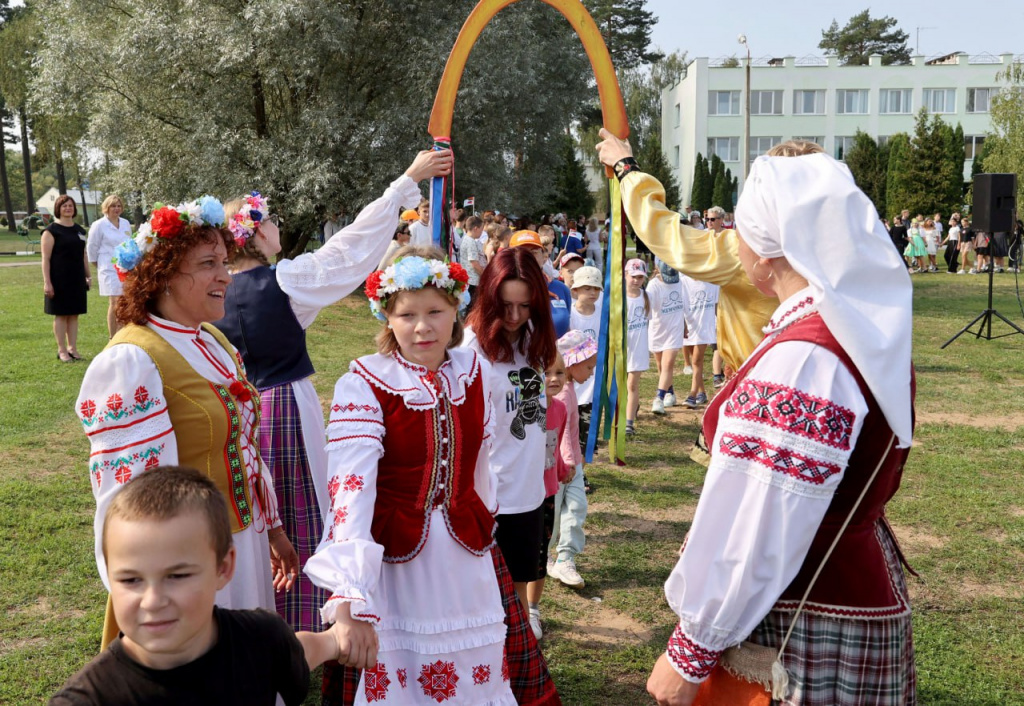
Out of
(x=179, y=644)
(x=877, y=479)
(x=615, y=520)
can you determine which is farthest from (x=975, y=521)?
(x=179, y=644)

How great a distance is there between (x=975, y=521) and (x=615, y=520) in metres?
2.52

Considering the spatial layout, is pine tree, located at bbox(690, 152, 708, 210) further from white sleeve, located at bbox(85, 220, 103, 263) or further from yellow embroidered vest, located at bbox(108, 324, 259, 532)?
yellow embroidered vest, located at bbox(108, 324, 259, 532)

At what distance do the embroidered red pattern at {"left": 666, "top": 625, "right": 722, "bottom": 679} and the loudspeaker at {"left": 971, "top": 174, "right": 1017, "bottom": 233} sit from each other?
14.2 meters

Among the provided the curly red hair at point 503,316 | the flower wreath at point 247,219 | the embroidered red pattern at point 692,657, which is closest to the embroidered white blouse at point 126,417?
the flower wreath at point 247,219

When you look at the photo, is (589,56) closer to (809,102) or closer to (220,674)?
(220,674)

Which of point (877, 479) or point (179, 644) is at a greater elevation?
point (877, 479)

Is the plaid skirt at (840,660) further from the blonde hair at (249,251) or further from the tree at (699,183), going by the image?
the tree at (699,183)

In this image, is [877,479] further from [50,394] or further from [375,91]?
[375,91]

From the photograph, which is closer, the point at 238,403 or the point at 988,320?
the point at 238,403

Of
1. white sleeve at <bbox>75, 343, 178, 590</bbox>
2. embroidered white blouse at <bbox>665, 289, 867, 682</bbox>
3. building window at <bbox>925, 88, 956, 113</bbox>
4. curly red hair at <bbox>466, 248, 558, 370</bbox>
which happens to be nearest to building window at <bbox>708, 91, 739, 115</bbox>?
building window at <bbox>925, 88, 956, 113</bbox>

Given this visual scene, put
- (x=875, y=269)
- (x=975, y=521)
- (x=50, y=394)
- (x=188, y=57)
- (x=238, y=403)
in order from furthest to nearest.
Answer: (x=188, y=57) → (x=50, y=394) → (x=975, y=521) → (x=238, y=403) → (x=875, y=269)

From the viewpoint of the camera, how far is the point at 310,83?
1869 cm

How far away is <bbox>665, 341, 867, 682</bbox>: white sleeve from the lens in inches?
73.9

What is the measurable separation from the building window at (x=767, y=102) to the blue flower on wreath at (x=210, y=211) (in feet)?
179
